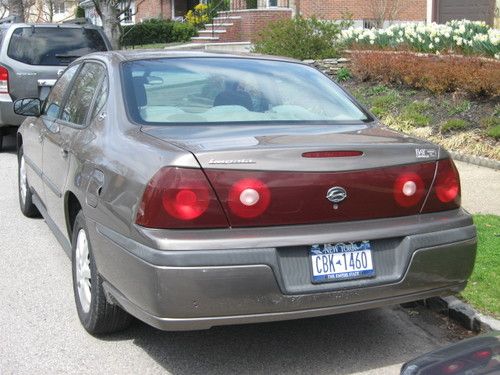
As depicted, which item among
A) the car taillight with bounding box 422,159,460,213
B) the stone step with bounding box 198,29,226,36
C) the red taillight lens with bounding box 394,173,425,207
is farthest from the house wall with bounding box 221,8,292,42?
the red taillight lens with bounding box 394,173,425,207

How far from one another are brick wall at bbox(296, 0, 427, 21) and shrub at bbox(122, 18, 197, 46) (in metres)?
4.65

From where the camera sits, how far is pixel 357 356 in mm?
4117

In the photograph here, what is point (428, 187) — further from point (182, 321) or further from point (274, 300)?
point (182, 321)

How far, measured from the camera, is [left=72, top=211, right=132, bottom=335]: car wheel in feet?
13.5

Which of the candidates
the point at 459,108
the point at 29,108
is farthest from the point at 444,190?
the point at 459,108

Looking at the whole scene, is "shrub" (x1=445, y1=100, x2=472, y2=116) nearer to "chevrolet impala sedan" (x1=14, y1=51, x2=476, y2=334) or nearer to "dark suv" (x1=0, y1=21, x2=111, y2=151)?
"dark suv" (x1=0, y1=21, x2=111, y2=151)

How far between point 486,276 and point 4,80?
817 cm

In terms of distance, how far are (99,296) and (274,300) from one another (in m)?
1.19

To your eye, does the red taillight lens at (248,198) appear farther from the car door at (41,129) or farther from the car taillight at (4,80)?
the car taillight at (4,80)

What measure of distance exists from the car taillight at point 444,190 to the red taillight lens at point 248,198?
37.4 inches

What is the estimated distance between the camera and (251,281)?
337cm

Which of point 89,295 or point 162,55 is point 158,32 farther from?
point 89,295

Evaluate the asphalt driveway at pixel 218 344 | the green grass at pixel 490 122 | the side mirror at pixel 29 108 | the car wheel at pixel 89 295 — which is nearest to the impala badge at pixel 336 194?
the asphalt driveway at pixel 218 344

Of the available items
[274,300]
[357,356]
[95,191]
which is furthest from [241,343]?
[95,191]
